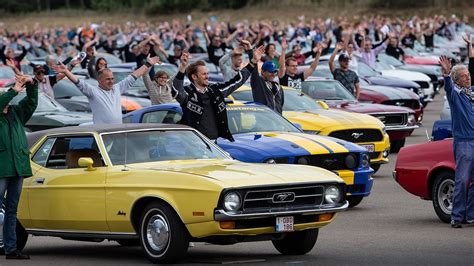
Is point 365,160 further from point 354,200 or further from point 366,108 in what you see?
point 366,108

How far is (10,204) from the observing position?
38.7 ft

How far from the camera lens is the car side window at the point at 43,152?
1241 centimetres

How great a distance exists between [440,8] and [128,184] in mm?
80253

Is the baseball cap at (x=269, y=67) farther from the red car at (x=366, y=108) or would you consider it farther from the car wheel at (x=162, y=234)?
the car wheel at (x=162, y=234)

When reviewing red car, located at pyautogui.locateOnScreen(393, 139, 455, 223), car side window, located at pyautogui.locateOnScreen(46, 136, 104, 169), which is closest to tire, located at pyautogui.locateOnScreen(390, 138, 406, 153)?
red car, located at pyautogui.locateOnScreen(393, 139, 455, 223)

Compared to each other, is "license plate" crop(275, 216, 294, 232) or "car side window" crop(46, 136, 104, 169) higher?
"car side window" crop(46, 136, 104, 169)

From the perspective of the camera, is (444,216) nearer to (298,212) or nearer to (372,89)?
(298,212)

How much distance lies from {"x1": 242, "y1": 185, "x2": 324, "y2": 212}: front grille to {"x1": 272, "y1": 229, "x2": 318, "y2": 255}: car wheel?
22.4 inches

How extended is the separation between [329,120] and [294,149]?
440 centimetres

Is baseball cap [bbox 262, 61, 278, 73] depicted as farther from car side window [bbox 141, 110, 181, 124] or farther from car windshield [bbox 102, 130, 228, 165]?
car windshield [bbox 102, 130, 228, 165]

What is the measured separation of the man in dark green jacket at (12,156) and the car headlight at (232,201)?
6.86 ft

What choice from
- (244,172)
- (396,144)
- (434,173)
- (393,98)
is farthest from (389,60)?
(244,172)

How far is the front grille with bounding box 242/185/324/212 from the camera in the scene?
35.7ft

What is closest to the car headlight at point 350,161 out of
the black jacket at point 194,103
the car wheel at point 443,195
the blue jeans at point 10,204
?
the car wheel at point 443,195
